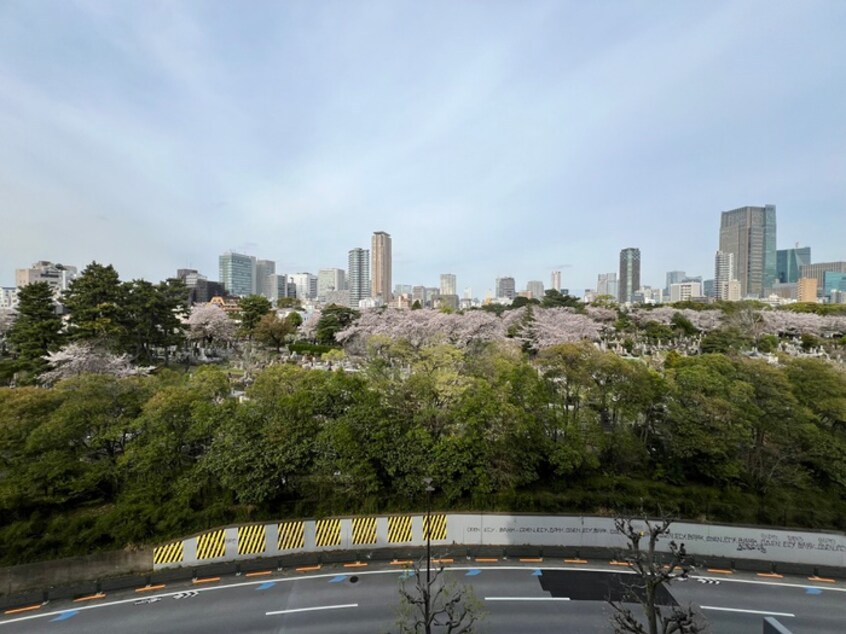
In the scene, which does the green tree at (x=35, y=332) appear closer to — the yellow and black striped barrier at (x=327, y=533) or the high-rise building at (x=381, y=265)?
the yellow and black striped barrier at (x=327, y=533)

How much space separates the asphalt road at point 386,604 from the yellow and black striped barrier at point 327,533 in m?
0.90

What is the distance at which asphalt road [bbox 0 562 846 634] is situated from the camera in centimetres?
940

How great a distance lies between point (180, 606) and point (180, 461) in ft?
14.2

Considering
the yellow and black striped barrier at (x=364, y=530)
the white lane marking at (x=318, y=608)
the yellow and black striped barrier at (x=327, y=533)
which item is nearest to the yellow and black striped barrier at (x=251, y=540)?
the yellow and black striped barrier at (x=327, y=533)

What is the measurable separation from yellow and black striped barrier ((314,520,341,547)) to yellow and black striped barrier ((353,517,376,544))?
54 centimetres

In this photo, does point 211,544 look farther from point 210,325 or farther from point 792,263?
point 792,263

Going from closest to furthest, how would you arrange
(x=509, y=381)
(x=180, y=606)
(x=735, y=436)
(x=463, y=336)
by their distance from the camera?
(x=180, y=606) < (x=735, y=436) < (x=509, y=381) < (x=463, y=336)

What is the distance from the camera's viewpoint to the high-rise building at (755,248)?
14588 cm

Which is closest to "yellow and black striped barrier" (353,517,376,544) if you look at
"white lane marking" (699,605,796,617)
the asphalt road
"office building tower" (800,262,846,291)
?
the asphalt road

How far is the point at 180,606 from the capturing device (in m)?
10.0

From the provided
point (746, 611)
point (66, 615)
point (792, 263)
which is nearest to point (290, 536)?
point (66, 615)

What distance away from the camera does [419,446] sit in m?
12.9

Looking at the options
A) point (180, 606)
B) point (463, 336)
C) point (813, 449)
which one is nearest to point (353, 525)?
point (180, 606)

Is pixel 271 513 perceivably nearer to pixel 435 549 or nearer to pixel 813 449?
pixel 435 549
